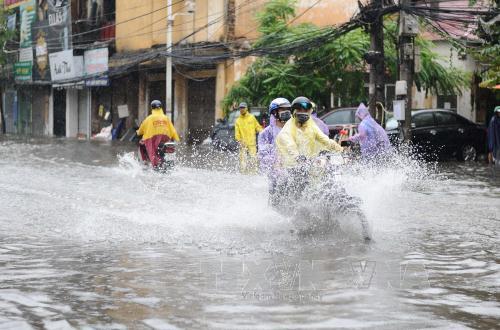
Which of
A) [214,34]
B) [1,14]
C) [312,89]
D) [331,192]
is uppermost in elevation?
[1,14]

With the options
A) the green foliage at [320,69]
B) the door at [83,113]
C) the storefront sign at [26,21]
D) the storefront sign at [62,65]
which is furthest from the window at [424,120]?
the storefront sign at [26,21]

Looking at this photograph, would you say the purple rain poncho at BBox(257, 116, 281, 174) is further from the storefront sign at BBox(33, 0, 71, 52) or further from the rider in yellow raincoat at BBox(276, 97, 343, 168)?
the storefront sign at BBox(33, 0, 71, 52)

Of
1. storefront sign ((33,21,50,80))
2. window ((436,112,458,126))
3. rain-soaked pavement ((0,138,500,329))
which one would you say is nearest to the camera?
rain-soaked pavement ((0,138,500,329))

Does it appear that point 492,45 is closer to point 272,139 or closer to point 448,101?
point 448,101

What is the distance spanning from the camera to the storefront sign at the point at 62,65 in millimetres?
44406

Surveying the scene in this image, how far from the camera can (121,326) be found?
5125 mm

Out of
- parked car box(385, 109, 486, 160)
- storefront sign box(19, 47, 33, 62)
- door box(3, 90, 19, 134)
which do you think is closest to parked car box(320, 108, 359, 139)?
parked car box(385, 109, 486, 160)

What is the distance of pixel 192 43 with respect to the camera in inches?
1358

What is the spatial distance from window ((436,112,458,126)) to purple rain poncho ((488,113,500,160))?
247cm

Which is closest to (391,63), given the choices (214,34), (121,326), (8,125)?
(214,34)

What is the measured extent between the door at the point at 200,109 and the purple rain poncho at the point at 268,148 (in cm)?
2507

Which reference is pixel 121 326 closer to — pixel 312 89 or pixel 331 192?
pixel 331 192

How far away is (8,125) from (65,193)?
46449mm

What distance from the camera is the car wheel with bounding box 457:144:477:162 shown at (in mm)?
23750
